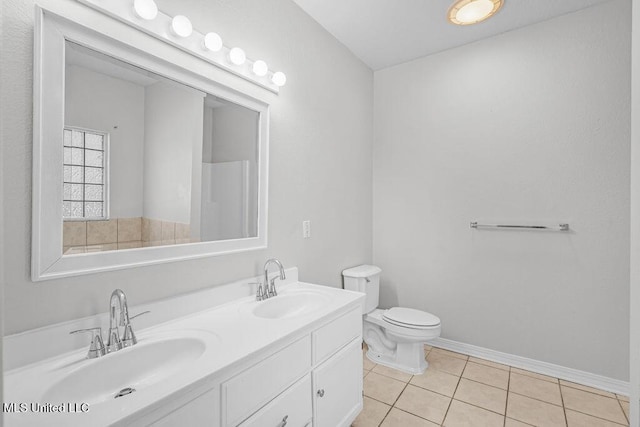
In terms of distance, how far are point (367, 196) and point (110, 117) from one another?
2135mm

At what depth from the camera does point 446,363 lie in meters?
2.44

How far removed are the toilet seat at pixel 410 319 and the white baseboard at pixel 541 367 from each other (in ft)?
1.69

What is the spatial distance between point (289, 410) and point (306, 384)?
122mm

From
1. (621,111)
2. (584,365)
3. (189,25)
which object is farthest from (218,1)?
(584,365)

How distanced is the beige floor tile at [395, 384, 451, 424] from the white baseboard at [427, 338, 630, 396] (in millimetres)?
697

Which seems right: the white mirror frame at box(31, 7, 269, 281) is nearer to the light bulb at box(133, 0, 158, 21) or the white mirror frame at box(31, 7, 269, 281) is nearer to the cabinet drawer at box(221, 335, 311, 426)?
the light bulb at box(133, 0, 158, 21)

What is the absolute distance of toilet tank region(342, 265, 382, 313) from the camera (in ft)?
8.33

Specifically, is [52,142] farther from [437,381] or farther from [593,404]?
[593,404]

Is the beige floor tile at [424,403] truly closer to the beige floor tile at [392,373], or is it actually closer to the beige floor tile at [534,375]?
the beige floor tile at [392,373]

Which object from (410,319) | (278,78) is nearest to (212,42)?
(278,78)

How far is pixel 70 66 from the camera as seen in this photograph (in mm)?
1105

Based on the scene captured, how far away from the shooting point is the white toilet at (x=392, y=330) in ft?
7.35

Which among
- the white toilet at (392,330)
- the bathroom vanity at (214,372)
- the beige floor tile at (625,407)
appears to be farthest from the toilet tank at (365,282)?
the beige floor tile at (625,407)

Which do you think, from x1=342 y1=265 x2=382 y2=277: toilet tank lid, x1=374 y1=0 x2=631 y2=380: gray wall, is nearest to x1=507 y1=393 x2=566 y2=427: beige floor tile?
x1=374 y1=0 x2=631 y2=380: gray wall
